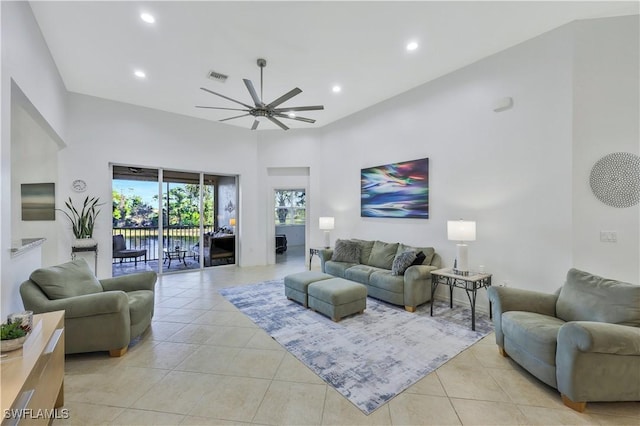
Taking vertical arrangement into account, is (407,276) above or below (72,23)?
below

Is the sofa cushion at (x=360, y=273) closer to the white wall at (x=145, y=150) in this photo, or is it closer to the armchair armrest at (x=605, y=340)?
the armchair armrest at (x=605, y=340)

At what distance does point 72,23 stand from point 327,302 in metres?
4.49

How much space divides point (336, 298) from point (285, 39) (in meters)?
3.34

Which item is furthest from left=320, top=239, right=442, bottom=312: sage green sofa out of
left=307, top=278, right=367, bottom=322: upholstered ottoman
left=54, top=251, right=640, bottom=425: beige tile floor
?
left=54, top=251, right=640, bottom=425: beige tile floor

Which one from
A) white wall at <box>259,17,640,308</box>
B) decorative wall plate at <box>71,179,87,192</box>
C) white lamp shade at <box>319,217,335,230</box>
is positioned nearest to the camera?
white wall at <box>259,17,640,308</box>

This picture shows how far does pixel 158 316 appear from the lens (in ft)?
12.1

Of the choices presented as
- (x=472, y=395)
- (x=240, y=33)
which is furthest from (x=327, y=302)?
(x=240, y=33)

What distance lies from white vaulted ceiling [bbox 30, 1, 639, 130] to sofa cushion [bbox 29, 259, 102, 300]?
2781 mm

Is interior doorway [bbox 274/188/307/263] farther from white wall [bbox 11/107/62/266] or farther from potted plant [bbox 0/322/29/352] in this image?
potted plant [bbox 0/322/29/352]

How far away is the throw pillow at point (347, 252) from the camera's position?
514cm

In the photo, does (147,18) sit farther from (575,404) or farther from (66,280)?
(575,404)

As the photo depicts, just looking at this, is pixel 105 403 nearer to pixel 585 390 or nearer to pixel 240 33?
pixel 585 390

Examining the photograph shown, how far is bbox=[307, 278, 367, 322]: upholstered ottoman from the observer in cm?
347

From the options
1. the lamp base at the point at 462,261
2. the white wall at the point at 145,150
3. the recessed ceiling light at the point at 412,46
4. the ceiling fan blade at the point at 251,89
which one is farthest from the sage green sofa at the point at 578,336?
the white wall at the point at 145,150
